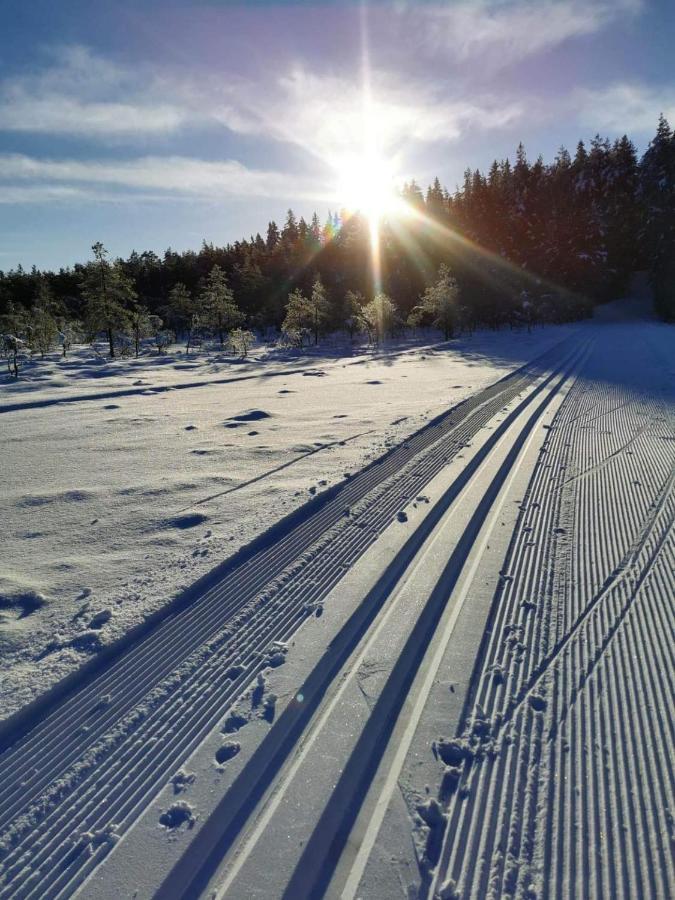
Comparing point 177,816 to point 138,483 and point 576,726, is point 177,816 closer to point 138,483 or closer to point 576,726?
point 576,726

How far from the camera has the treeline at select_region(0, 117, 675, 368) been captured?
164ft

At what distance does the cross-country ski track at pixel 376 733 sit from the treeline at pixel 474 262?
4094 centimetres

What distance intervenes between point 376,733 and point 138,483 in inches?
198

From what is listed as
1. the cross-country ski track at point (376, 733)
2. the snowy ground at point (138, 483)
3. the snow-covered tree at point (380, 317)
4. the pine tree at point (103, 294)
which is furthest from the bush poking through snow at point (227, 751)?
the snow-covered tree at point (380, 317)

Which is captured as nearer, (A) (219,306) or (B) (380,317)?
(A) (219,306)

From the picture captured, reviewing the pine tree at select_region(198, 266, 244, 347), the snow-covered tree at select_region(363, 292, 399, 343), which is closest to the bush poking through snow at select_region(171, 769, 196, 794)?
the pine tree at select_region(198, 266, 244, 347)

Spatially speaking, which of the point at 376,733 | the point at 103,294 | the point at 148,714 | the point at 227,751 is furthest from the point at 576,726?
the point at 103,294

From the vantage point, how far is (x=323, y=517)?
17.1ft

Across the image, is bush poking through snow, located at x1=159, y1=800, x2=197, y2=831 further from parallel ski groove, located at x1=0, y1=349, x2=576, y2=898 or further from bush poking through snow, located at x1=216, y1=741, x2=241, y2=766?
bush poking through snow, located at x1=216, y1=741, x2=241, y2=766

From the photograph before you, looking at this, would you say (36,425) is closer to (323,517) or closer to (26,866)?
(323,517)

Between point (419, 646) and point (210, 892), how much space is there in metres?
1.79

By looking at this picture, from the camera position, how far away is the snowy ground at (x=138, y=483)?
356cm

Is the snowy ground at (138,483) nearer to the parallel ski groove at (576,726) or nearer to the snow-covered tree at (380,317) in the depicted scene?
the parallel ski groove at (576,726)

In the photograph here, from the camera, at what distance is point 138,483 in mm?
6344
